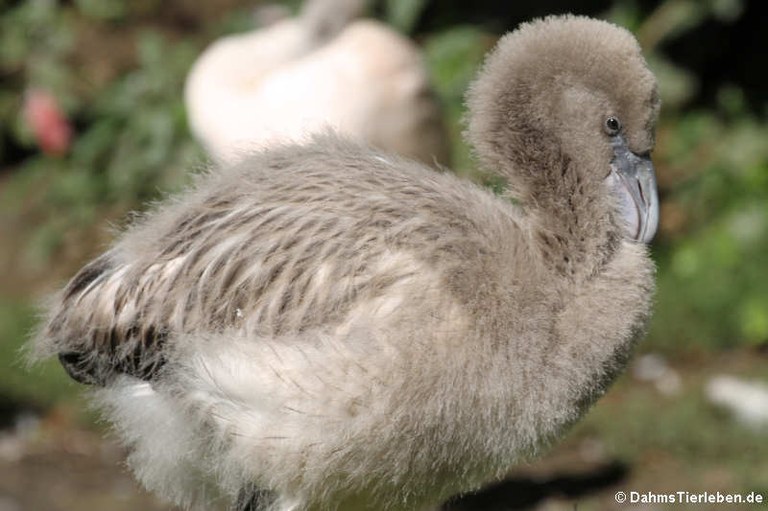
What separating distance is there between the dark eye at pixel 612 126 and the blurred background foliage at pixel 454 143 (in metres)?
4.26

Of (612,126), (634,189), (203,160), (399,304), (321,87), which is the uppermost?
(321,87)

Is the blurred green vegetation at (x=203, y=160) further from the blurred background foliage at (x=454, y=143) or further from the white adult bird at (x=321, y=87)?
the white adult bird at (x=321, y=87)

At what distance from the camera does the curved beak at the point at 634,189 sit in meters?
4.31

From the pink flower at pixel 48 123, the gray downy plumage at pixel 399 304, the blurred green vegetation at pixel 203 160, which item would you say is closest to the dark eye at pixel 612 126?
the gray downy plumage at pixel 399 304

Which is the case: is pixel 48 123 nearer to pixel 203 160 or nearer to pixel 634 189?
pixel 203 160

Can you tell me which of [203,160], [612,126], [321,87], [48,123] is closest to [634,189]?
[612,126]

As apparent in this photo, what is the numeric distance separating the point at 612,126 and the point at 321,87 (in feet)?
10.7

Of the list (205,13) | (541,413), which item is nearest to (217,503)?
(541,413)

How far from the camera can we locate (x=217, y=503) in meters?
4.59

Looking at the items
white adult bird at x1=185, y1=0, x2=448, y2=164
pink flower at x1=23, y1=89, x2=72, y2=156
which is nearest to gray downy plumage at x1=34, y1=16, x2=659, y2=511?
white adult bird at x1=185, y1=0, x2=448, y2=164

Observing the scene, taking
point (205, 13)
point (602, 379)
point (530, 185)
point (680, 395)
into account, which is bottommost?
point (680, 395)

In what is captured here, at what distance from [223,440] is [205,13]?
7.95 meters

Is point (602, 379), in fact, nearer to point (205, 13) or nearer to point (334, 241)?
point (334, 241)

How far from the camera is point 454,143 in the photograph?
364 inches
